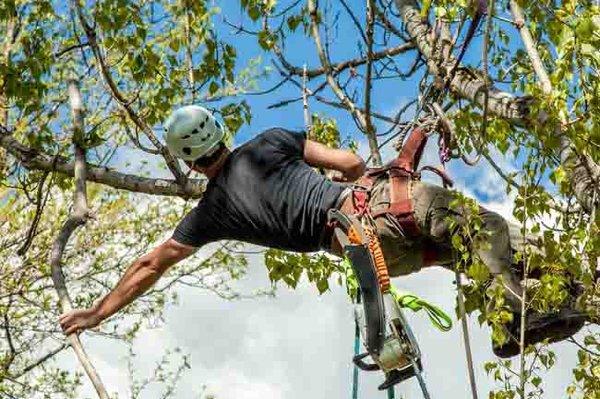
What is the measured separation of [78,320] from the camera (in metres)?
4.74

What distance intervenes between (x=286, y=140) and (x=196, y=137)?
403 mm

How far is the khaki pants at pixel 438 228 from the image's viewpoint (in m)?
Answer: 4.37

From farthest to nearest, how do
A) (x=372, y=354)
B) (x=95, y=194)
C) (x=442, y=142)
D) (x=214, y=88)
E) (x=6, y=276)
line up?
(x=95, y=194) → (x=6, y=276) → (x=214, y=88) → (x=442, y=142) → (x=372, y=354)

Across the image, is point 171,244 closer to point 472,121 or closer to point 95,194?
point 472,121

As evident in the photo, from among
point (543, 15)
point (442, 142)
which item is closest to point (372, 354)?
point (442, 142)

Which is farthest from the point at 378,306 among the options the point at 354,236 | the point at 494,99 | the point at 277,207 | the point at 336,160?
the point at 494,99

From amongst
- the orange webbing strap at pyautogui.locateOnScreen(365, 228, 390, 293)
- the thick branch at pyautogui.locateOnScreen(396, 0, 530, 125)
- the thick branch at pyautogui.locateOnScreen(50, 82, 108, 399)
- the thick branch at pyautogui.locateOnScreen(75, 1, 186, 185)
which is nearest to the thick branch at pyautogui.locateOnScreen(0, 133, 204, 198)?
the thick branch at pyautogui.locateOnScreen(75, 1, 186, 185)

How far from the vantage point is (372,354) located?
404 cm

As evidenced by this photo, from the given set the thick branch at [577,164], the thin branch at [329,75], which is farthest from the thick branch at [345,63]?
the thick branch at [577,164]

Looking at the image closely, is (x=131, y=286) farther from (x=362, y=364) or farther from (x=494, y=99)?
(x=494, y=99)

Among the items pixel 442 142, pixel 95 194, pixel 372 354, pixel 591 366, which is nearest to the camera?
pixel 372 354

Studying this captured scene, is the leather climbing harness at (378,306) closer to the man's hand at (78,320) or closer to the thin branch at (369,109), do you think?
the thin branch at (369,109)

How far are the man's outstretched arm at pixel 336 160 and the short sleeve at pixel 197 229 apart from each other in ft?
1.71

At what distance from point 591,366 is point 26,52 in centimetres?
394
